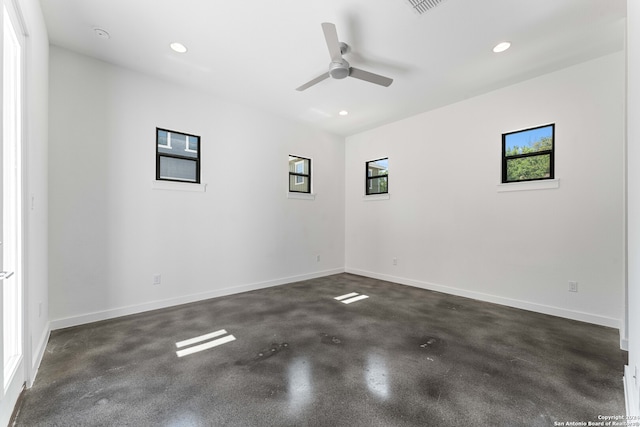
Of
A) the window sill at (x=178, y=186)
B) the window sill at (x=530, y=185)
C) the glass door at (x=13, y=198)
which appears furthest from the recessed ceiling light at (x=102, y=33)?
the window sill at (x=530, y=185)

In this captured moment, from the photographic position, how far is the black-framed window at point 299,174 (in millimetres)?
5359

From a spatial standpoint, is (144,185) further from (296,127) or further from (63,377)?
(296,127)

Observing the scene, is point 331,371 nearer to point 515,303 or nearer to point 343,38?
point 515,303

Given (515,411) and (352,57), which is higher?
(352,57)

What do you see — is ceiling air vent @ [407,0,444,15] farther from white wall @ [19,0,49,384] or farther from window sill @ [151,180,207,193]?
window sill @ [151,180,207,193]

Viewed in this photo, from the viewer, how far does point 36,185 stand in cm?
234

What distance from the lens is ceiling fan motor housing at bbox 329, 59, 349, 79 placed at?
9.25 ft

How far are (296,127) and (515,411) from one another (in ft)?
16.3

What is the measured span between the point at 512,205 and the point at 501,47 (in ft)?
6.70

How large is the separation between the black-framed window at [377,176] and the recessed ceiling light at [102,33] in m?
4.49

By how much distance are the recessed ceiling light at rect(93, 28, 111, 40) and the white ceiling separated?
0.04 metres

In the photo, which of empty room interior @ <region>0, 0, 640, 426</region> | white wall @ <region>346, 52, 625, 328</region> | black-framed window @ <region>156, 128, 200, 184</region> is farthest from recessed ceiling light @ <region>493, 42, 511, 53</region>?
black-framed window @ <region>156, 128, 200, 184</region>

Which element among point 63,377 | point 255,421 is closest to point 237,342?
point 255,421

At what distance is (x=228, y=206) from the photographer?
435cm
